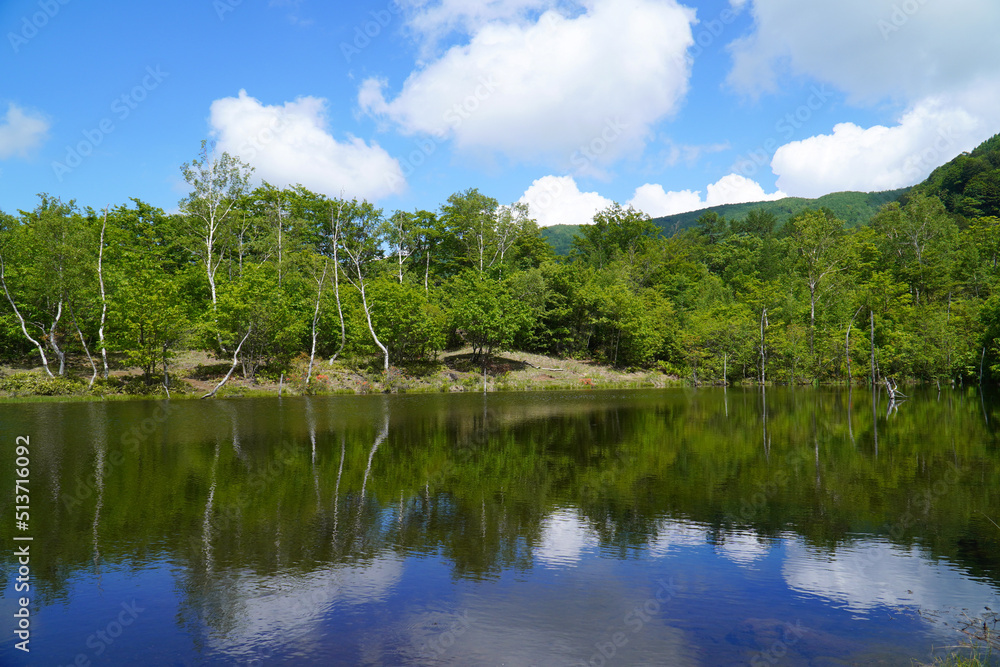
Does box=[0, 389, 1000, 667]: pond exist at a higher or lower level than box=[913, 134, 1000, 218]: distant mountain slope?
lower

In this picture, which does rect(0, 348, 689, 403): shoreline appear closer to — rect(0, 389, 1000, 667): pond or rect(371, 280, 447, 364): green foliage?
rect(371, 280, 447, 364): green foliage

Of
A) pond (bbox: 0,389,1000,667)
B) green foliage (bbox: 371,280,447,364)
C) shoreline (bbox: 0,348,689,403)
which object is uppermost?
green foliage (bbox: 371,280,447,364)

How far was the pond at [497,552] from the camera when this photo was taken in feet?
20.4

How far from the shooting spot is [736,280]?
85062 mm

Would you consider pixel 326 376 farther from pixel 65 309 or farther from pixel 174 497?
pixel 174 497

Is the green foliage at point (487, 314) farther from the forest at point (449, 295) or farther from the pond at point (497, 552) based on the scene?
the pond at point (497, 552)

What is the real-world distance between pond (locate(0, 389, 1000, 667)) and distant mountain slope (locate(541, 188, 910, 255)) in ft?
433

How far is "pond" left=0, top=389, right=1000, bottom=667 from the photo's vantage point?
20.4 feet

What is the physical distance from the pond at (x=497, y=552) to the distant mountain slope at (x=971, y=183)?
115 m

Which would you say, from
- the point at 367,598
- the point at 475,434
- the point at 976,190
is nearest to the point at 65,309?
the point at 475,434

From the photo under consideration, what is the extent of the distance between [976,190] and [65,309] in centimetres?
14653

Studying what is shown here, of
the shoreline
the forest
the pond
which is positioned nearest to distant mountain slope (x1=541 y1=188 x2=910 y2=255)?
the forest

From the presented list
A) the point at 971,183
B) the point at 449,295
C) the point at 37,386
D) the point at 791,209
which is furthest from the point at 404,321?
the point at 791,209

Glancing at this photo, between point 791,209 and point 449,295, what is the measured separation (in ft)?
500
